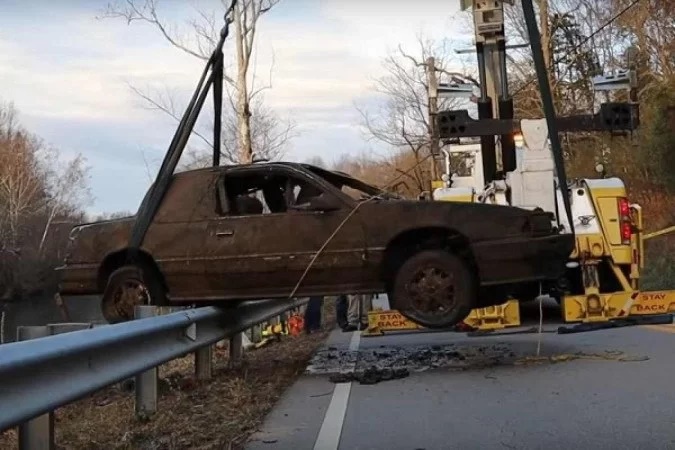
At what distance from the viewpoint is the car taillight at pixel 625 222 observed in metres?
11.9

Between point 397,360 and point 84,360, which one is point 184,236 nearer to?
point 397,360

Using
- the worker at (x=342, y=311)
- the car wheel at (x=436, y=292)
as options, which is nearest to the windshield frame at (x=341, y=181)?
the car wheel at (x=436, y=292)

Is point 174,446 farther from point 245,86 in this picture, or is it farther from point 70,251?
point 245,86

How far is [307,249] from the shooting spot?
8023mm

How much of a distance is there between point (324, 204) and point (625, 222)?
5601 mm

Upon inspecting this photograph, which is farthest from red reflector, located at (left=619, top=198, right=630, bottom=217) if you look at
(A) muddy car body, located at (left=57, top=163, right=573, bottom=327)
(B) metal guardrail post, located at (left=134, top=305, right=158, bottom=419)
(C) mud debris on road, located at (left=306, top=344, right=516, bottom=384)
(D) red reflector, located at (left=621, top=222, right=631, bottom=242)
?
(B) metal guardrail post, located at (left=134, top=305, right=158, bottom=419)

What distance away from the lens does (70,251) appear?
8.63m

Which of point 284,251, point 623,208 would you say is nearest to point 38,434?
point 284,251

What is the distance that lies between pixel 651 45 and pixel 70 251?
86.7 feet

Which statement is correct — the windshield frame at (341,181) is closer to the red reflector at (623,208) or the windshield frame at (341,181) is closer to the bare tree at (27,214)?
the red reflector at (623,208)

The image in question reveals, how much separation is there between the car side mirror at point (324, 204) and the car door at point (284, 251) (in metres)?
0.04

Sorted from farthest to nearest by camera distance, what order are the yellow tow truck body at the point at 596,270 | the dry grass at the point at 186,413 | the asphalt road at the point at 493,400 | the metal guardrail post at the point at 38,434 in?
the yellow tow truck body at the point at 596,270 < the dry grass at the point at 186,413 < the asphalt road at the point at 493,400 < the metal guardrail post at the point at 38,434

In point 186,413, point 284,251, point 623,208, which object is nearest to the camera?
point 186,413

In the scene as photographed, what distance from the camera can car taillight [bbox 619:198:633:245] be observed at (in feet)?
38.9
